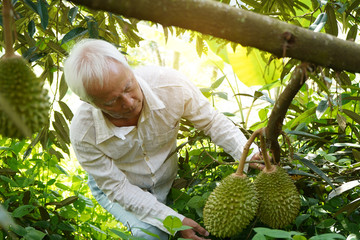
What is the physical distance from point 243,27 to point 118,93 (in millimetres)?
1102

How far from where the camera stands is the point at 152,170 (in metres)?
2.15

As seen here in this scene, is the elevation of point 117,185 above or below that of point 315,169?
below

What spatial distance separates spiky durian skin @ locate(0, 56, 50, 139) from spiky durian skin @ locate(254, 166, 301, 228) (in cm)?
74

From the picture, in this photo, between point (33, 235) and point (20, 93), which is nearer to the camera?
point (20, 93)

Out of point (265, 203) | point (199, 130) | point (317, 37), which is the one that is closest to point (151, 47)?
point (199, 130)

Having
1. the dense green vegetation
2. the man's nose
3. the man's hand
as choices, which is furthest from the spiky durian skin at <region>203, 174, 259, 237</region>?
the man's nose

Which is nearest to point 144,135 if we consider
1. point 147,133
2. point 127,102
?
point 147,133

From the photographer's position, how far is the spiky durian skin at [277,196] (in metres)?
1.35

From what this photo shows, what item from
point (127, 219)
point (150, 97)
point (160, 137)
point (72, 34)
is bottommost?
point (127, 219)

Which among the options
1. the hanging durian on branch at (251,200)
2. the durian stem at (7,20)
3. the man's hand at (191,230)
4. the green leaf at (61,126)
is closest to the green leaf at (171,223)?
the hanging durian on branch at (251,200)

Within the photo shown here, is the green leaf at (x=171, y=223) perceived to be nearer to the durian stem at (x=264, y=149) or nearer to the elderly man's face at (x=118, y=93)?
the durian stem at (x=264, y=149)

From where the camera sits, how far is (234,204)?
133cm

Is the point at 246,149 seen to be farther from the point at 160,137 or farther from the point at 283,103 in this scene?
the point at 160,137

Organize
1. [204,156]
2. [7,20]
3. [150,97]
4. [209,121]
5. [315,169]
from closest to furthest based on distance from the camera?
1. [7,20]
2. [315,169]
3. [150,97]
4. [209,121]
5. [204,156]
